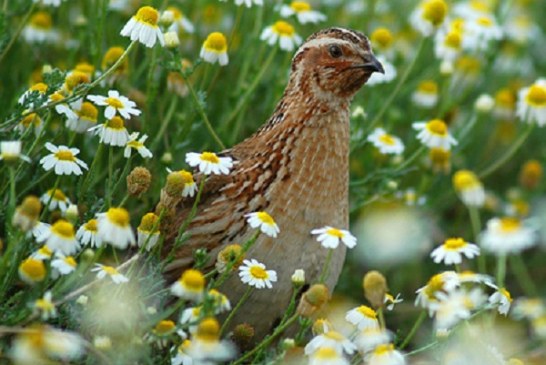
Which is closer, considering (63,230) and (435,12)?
(63,230)

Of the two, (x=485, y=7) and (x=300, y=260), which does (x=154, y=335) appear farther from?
(x=485, y=7)

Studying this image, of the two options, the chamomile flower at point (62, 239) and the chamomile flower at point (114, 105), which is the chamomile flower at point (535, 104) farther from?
the chamomile flower at point (62, 239)

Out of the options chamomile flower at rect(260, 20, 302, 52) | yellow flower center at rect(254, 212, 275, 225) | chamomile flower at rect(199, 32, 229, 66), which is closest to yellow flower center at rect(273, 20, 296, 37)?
chamomile flower at rect(260, 20, 302, 52)

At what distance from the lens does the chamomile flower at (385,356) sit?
2664 mm

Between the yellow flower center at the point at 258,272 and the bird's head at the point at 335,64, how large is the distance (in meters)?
0.72

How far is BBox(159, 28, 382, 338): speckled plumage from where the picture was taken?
10.7 feet

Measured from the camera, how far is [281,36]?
3943 millimetres

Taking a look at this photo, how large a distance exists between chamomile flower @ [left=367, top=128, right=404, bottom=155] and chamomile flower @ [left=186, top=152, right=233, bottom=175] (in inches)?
36.3

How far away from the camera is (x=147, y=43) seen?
10.3 feet

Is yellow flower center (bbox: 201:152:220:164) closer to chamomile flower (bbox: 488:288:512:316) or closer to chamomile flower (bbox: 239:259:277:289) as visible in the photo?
chamomile flower (bbox: 239:259:277:289)

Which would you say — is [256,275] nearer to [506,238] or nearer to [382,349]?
[382,349]

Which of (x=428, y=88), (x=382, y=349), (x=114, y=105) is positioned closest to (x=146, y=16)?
(x=114, y=105)

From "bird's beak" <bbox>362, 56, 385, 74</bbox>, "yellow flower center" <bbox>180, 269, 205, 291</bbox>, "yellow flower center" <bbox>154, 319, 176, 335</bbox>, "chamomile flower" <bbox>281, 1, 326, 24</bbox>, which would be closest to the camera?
"yellow flower center" <bbox>180, 269, 205, 291</bbox>

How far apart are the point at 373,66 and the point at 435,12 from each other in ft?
1.88
